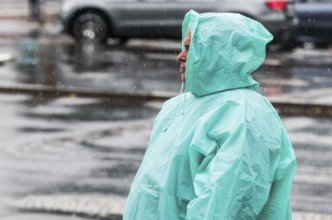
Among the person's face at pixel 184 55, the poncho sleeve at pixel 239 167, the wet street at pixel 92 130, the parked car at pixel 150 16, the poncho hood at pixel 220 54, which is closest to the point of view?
the poncho sleeve at pixel 239 167

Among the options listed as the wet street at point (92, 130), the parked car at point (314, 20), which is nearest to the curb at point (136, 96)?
the wet street at point (92, 130)

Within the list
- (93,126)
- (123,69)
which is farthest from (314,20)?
(93,126)

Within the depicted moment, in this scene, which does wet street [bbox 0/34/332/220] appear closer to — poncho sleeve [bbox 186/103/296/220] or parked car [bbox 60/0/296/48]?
parked car [bbox 60/0/296/48]

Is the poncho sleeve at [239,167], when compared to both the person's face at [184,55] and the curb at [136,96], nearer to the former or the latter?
the person's face at [184,55]

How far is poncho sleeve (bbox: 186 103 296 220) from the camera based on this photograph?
307 cm

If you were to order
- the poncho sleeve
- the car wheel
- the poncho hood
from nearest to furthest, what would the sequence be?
the poncho sleeve → the poncho hood → the car wheel

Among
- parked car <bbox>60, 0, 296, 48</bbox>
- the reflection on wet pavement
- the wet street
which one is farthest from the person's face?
parked car <bbox>60, 0, 296, 48</bbox>

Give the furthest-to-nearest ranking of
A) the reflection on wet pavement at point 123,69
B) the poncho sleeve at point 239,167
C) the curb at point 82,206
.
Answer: the reflection on wet pavement at point 123,69
the curb at point 82,206
the poncho sleeve at point 239,167

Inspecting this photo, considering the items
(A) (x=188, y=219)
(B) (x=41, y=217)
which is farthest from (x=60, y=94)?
(A) (x=188, y=219)

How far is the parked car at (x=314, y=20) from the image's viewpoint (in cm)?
2116

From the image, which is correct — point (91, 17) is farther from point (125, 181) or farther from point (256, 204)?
point (256, 204)

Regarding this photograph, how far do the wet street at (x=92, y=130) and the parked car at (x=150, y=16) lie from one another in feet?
2.90

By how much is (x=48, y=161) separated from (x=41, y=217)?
2.24m

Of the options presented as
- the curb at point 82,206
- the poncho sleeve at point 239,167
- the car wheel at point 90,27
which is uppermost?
the poncho sleeve at point 239,167
